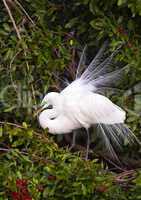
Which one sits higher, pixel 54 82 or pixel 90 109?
pixel 54 82

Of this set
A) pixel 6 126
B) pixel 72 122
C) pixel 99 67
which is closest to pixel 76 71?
pixel 99 67

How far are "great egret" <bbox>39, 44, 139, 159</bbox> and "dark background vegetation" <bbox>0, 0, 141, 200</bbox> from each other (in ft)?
0.19

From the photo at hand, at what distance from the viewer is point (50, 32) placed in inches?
106

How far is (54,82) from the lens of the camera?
2654 millimetres

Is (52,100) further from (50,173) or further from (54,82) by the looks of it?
(50,173)

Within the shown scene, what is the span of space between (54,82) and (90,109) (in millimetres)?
278

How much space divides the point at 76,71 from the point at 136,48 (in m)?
0.31

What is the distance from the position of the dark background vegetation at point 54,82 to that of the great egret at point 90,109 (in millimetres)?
58

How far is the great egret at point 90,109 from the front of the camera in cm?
246

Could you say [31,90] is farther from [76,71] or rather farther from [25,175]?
[25,175]

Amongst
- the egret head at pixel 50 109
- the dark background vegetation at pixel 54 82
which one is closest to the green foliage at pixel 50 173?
the dark background vegetation at pixel 54 82

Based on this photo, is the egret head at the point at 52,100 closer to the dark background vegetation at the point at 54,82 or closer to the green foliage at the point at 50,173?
the dark background vegetation at the point at 54,82

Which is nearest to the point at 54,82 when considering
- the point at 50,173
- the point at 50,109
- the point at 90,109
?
the point at 50,109

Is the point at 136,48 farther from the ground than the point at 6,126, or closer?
farther from the ground
